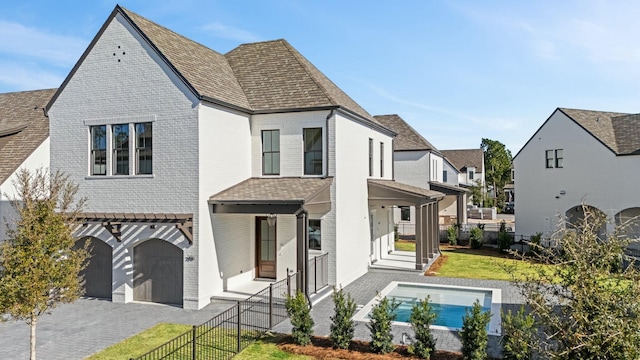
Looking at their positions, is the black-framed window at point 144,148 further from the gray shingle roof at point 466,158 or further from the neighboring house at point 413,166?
the gray shingle roof at point 466,158

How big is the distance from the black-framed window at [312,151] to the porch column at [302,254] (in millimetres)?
3451

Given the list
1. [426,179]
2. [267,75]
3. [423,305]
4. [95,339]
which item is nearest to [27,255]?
[95,339]

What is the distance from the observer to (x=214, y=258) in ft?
51.1

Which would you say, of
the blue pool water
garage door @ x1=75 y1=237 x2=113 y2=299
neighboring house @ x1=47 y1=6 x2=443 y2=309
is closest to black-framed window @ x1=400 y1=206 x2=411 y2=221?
neighboring house @ x1=47 y1=6 x2=443 y2=309

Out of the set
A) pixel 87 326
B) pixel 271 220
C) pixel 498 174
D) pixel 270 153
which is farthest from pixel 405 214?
pixel 498 174

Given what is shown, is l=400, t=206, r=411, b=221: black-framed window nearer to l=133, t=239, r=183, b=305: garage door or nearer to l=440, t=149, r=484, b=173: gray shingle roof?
l=133, t=239, r=183, b=305: garage door

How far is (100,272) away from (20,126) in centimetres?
991

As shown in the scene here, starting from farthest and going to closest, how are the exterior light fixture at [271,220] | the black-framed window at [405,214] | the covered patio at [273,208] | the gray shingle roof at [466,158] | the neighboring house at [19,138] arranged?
1. the gray shingle roof at [466,158]
2. the black-framed window at [405,214]
3. the neighboring house at [19,138]
4. the exterior light fixture at [271,220]
5. the covered patio at [273,208]

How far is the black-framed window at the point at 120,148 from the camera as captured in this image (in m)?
16.0

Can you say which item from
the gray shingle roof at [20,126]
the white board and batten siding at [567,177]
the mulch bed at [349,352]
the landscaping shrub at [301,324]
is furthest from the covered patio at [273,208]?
the white board and batten siding at [567,177]

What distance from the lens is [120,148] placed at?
631 inches

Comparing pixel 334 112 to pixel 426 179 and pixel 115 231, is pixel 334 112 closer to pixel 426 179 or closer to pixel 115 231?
pixel 115 231

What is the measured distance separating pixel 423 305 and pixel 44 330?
1094 centimetres

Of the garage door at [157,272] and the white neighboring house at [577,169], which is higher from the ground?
the white neighboring house at [577,169]
